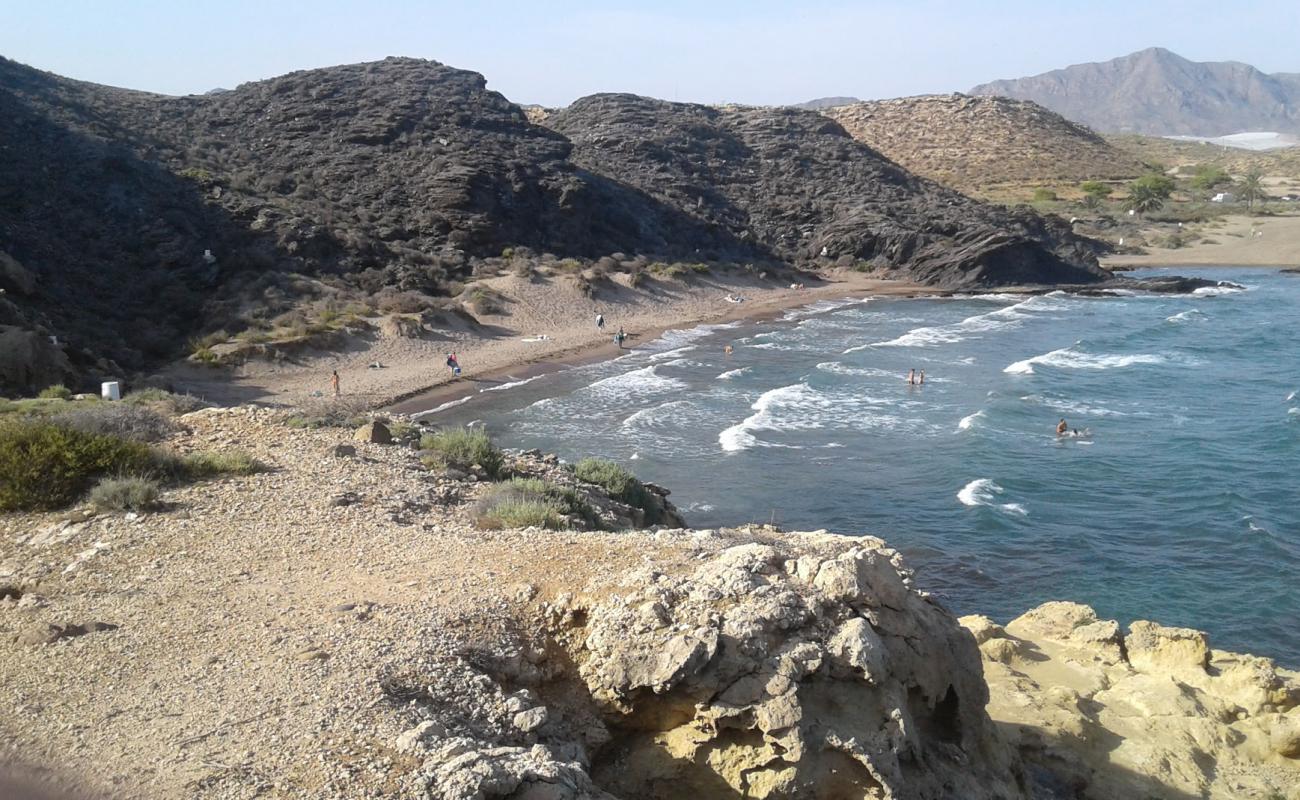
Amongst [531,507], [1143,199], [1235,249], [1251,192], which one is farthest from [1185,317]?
[1251,192]

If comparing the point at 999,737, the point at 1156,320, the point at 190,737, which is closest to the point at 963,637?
the point at 999,737

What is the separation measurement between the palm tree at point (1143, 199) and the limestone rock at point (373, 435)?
79.2 m

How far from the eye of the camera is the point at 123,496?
9719mm

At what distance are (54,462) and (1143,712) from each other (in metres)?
12.3

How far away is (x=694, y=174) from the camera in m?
68.3

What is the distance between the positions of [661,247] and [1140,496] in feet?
120

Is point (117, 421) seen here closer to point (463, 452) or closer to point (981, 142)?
point (463, 452)

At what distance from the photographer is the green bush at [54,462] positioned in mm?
9750

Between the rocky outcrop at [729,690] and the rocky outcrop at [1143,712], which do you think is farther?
the rocky outcrop at [1143,712]

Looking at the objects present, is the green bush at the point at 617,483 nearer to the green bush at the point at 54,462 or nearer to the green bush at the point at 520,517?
the green bush at the point at 520,517

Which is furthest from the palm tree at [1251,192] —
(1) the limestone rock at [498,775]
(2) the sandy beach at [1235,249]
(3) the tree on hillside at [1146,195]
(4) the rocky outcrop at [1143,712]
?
(1) the limestone rock at [498,775]

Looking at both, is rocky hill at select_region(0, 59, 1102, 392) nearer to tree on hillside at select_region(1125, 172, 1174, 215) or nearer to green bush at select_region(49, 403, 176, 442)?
green bush at select_region(49, 403, 176, 442)

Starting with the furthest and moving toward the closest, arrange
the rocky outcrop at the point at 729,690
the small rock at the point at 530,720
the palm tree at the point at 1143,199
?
the palm tree at the point at 1143,199, the rocky outcrop at the point at 729,690, the small rock at the point at 530,720

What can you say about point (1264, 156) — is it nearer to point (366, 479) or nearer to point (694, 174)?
point (694, 174)
